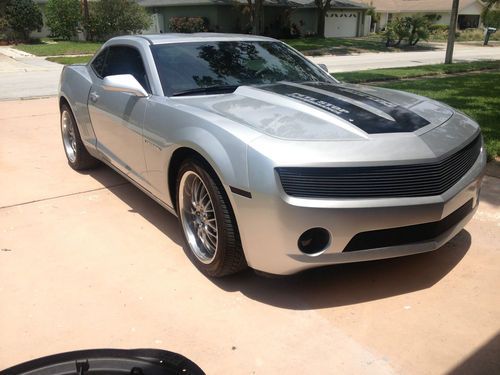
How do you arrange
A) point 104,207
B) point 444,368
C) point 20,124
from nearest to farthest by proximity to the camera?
1. point 444,368
2. point 104,207
3. point 20,124

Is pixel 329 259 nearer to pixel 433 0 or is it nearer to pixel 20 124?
pixel 20 124

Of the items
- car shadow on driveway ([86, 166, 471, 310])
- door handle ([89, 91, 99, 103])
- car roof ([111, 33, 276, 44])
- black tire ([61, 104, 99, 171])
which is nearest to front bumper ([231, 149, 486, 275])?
car shadow on driveway ([86, 166, 471, 310])

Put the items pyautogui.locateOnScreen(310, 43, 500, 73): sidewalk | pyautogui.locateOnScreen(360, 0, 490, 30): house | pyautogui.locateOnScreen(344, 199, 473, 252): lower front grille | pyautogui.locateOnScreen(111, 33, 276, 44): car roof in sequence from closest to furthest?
pyautogui.locateOnScreen(344, 199, 473, 252): lower front grille < pyautogui.locateOnScreen(111, 33, 276, 44): car roof < pyautogui.locateOnScreen(310, 43, 500, 73): sidewalk < pyautogui.locateOnScreen(360, 0, 490, 30): house

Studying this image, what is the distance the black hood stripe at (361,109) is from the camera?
3115 millimetres

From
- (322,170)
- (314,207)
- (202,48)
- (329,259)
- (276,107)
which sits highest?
(202,48)

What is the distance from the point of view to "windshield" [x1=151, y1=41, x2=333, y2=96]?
403cm

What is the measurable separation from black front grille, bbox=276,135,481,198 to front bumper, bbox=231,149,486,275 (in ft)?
0.13

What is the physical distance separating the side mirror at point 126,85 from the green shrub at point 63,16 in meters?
30.7

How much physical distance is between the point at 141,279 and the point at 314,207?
142 centimetres

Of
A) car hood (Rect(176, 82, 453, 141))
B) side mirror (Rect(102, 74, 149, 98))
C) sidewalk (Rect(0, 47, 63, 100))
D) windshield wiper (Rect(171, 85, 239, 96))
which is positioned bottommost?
sidewalk (Rect(0, 47, 63, 100))

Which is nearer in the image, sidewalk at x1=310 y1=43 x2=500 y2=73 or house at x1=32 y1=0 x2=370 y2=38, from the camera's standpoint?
sidewalk at x1=310 y1=43 x2=500 y2=73

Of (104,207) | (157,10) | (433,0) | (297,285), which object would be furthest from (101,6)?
(433,0)

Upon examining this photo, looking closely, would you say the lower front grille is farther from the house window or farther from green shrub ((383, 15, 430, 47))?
the house window

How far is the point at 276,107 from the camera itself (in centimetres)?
342
